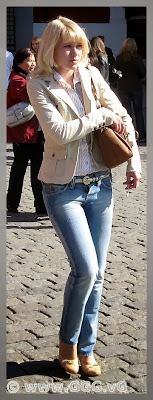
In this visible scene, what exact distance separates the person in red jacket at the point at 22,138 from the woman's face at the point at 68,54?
4048 millimetres

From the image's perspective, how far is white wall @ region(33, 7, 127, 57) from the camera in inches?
812

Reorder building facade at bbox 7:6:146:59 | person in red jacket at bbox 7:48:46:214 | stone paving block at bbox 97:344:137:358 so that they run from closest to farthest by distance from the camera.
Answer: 1. stone paving block at bbox 97:344:137:358
2. person in red jacket at bbox 7:48:46:214
3. building facade at bbox 7:6:146:59

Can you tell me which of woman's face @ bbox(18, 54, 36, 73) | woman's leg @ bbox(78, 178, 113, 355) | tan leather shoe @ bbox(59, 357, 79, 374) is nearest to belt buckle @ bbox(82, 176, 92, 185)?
woman's leg @ bbox(78, 178, 113, 355)

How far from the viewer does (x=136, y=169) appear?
403 centimetres

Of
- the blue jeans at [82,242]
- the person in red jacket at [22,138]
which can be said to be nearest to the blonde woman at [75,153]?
the blue jeans at [82,242]

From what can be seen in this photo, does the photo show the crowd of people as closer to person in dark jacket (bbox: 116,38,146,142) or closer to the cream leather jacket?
the cream leather jacket

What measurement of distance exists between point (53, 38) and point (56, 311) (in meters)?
1.93

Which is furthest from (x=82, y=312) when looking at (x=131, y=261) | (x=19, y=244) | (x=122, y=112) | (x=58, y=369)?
(x=19, y=244)

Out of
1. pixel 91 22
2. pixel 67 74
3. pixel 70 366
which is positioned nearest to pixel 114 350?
pixel 70 366

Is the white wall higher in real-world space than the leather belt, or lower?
higher

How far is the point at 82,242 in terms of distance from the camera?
386 centimetres

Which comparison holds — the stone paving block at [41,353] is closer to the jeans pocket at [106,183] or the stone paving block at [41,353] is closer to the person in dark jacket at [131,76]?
the jeans pocket at [106,183]

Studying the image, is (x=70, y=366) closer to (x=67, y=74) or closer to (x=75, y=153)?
(x=75, y=153)

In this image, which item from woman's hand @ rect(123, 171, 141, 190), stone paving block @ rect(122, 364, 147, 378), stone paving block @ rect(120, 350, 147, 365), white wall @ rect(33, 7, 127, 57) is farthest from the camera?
white wall @ rect(33, 7, 127, 57)
